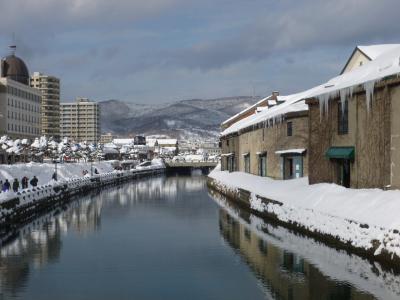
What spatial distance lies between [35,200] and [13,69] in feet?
379

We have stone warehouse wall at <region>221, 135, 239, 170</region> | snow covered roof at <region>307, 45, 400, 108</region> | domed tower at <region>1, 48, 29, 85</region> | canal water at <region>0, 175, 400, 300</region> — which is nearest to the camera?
canal water at <region>0, 175, 400, 300</region>

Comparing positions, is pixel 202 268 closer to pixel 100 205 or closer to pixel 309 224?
pixel 309 224

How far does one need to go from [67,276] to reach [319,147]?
21.5m

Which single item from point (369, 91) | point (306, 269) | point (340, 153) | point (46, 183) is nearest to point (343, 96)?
point (369, 91)

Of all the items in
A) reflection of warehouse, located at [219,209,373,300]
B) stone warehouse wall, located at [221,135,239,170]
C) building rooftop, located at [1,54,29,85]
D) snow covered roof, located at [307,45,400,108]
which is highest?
building rooftop, located at [1,54,29,85]

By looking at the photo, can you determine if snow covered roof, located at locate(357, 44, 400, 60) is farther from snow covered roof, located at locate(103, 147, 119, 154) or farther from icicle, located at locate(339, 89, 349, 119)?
snow covered roof, located at locate(103, 147, 119, 154)

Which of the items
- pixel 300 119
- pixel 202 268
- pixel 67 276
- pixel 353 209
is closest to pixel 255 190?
pixel 300 119

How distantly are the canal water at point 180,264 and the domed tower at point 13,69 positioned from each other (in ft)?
401

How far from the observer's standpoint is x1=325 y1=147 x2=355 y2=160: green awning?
3322cm

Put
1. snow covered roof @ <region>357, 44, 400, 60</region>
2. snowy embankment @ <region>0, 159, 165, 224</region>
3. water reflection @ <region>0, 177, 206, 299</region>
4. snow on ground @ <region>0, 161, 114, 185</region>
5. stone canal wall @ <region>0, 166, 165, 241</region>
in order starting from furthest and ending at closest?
1. snow on ground @ <region>0, 161, 114, 185</region>
2. snow covered roof @ <region>357, 44, 400, 60</region>
3. snowy embankment @ <region>0, 159, 165, 224</region>
4. stone canal wall @ <region>0, 166, 165, 241</region>
5. water reflection @ <region>0, 177, 206, 299</region>

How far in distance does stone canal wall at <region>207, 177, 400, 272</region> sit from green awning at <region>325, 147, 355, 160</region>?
4.47 meters

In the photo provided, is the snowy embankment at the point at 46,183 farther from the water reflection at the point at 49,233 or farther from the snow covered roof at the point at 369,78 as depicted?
the snow covered roof at the point at 369,78

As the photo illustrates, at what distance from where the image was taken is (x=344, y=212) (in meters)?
26.2

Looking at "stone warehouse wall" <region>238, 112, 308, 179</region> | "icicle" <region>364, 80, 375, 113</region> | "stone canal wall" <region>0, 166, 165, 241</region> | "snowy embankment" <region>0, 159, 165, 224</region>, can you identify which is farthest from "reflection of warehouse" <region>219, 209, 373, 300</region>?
"stone warehouse wall" <region>238, 112, 308, 179</region>
